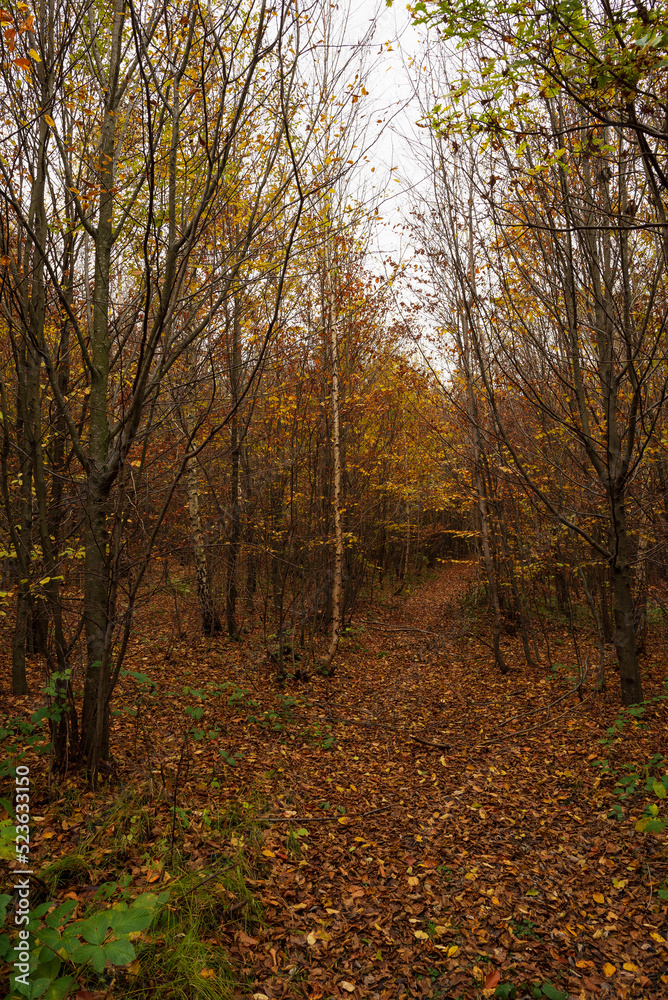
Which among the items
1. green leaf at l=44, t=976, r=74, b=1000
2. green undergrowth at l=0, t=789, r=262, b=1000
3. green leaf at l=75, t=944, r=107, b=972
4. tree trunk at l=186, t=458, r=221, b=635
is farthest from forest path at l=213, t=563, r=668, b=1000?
tree trunk at l=186, t=458, r=221, b=635

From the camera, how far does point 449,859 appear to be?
153 inches

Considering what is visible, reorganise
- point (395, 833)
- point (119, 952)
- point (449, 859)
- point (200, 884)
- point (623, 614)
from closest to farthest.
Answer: point (119, 952) → point (200, 884) → point (449, 859) → point (395, 833) → point (623, 614)

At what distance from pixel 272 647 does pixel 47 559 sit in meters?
4.95

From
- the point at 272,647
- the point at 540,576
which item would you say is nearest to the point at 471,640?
the point at 540,576

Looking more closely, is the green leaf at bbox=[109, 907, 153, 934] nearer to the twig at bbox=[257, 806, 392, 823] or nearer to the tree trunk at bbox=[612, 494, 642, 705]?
the twig at bbox=[257, 806, 392, 823]

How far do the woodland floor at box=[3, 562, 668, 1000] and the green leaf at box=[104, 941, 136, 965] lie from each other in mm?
837

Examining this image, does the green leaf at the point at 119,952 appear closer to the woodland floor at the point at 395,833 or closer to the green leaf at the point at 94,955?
the green leaf at the point at 94,955

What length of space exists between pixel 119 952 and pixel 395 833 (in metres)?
2.82

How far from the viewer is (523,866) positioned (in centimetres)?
374

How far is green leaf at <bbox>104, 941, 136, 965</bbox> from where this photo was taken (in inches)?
74.8

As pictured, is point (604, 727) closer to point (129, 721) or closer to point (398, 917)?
point (398, 917)

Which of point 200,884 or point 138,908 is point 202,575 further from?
point 138,908

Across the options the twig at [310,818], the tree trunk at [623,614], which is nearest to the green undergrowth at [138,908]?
the twig at [310,818]

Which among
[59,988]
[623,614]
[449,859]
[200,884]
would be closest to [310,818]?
[449,859]
